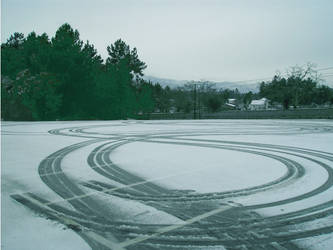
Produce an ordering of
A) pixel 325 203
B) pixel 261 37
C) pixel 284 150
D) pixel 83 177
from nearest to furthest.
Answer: pixel 325 203, pixel 83 177, pixel 284 150, pixel 261 37

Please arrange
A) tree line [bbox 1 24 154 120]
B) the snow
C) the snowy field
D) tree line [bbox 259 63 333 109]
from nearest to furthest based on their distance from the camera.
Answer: the snowy field, the snow, tree line [bbox 1 24 154 120], tree line [bbox 259 63 333 109]

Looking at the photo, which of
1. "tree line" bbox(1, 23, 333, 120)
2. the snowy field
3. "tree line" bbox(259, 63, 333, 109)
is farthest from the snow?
"tree line" bbox(259, 63, 333, 109)

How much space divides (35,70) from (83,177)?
136ft

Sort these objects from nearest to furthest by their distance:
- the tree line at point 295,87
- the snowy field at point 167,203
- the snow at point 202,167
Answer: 1. the snowy field at point 167,203
2. the snow at point 202,167
3. the tree line at point 295,87

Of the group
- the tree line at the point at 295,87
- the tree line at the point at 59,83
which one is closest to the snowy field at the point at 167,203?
the tree line at the point at 59,83

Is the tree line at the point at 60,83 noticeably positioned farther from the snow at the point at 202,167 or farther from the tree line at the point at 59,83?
the snow at the point at 202,167

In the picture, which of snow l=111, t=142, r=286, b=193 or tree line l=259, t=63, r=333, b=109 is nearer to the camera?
snow l=111, t=142, r=286, b=193

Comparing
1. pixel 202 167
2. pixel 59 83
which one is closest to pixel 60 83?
pixel 59 83

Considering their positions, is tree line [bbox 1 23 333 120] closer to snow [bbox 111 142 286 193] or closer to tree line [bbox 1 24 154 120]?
tree line [bbox 1 24 154 120]

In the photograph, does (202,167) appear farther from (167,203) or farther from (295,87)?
(295,87)

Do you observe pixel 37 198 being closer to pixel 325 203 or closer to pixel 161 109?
pixel 325 203

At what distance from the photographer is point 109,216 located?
12.6 ft

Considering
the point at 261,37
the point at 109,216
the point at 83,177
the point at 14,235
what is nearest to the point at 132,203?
the point at 109,216

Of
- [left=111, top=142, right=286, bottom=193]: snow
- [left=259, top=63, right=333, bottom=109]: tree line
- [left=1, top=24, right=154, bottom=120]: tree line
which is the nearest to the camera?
[left=111, top=142, right=286, bottom=193]: snow
